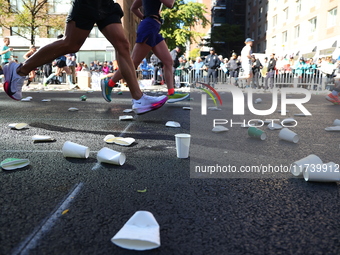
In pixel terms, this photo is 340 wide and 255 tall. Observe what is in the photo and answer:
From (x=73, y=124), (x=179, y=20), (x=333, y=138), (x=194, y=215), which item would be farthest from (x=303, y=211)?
(x=179, y=20)

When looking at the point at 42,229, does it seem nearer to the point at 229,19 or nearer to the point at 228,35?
the point at 228,35

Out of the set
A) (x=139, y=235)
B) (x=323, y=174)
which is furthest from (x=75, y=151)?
(x=323, y=174)

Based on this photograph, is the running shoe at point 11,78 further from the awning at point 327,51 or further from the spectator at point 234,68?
the awning at point 327,51

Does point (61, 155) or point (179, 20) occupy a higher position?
point (179, 20)

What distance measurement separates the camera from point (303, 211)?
68.1 inches

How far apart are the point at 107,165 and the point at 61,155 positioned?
0.53m

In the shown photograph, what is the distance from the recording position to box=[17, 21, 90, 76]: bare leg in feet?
11.6

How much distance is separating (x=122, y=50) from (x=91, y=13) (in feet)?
1.84

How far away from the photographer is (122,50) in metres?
3.80

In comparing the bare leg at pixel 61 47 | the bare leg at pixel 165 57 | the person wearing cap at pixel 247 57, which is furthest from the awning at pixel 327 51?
the bare leg at pixel 61 47

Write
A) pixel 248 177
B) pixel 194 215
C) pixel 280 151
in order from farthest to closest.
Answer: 1. pixel 280 151
2. pixel 248 177
3. pixel 194 215

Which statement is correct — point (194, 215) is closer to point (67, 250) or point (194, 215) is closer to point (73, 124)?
point (67, 250)

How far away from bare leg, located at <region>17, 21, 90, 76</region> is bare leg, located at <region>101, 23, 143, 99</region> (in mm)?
248

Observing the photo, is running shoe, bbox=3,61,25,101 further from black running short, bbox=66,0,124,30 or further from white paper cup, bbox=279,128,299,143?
white paper cup, bbox=279,128,299,143
